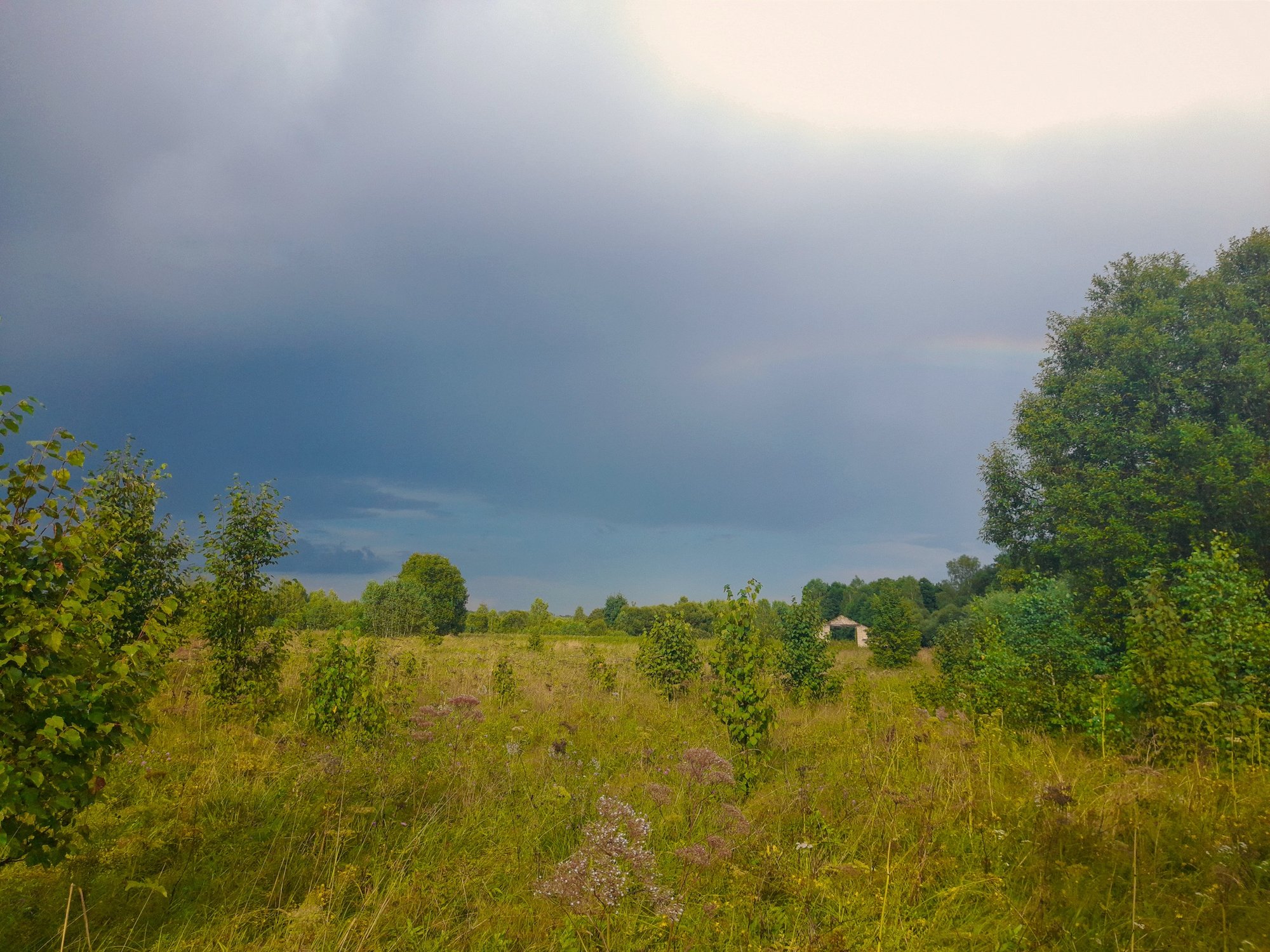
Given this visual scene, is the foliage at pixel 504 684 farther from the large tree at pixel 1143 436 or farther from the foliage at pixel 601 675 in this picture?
the large tree at pixel 1143 436

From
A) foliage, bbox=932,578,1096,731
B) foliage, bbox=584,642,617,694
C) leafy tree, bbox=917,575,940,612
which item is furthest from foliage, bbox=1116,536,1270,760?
leafy tree, bbox=917,575,940,612

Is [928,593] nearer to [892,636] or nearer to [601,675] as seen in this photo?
[892,636]

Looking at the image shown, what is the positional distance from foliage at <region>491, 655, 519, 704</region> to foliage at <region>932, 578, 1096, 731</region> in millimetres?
10857

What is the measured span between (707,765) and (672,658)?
1304 centimetres

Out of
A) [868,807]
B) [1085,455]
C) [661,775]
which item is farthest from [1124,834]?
[1085,455]

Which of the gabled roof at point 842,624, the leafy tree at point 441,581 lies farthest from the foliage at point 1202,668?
the gabled roof at point 842,624

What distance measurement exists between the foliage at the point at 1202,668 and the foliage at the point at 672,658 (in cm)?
1071

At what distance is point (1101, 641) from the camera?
774 inches

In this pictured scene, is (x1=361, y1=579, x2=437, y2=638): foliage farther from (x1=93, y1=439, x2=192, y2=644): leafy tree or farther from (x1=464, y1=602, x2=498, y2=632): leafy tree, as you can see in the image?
(x1=93, y1=439, x2=192, y2=644): leafy tree

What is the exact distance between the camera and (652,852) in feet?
16.2

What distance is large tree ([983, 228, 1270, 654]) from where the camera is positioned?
21281 mm

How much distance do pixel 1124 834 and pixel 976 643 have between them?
10.9 meters

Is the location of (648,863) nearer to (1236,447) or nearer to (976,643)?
(976,643)

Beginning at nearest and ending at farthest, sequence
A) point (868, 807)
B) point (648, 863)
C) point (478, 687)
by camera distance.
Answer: point (648, 863)
point (868, 807)
point (478, 687)
